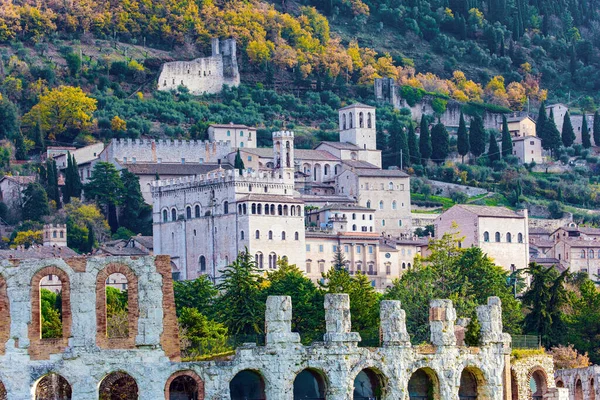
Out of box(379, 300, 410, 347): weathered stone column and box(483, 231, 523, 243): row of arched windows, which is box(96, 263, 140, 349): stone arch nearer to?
box(379, 300, 410, 347): weathered stone column

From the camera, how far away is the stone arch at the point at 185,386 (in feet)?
173

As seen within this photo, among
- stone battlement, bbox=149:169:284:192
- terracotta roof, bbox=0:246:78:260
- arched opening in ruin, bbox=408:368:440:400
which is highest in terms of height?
stone battlement, bbox=149:169:284:192

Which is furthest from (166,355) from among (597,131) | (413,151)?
(597,131)

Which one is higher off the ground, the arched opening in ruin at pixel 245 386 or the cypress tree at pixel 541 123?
the cypress tree at pixel 541 123

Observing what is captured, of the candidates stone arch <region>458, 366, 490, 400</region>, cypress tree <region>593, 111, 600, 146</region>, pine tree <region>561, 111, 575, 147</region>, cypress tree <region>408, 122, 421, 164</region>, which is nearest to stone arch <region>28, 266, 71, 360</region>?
stone arch <region>458, 366, 490, 400</region>

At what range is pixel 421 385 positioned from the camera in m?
57.8

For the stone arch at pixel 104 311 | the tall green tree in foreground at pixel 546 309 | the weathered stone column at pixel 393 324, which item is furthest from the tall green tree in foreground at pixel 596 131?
the stone arch at pixel 104 311

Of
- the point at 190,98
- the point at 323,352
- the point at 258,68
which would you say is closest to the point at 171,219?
the point at 190,98

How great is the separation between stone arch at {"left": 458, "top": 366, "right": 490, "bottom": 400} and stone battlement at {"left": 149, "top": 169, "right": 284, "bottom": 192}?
61.4 metres

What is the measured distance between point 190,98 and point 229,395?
369 feet

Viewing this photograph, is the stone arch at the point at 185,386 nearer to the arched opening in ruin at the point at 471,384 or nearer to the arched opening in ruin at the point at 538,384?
the arched opening in ruin at the point at 471,384

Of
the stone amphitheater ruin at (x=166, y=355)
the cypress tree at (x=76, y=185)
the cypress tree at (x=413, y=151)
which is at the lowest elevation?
the stone amphitheater ruin at (x=166, y=355)

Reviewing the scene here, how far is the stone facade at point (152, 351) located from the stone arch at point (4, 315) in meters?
0.03

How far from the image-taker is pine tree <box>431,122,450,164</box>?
155m
